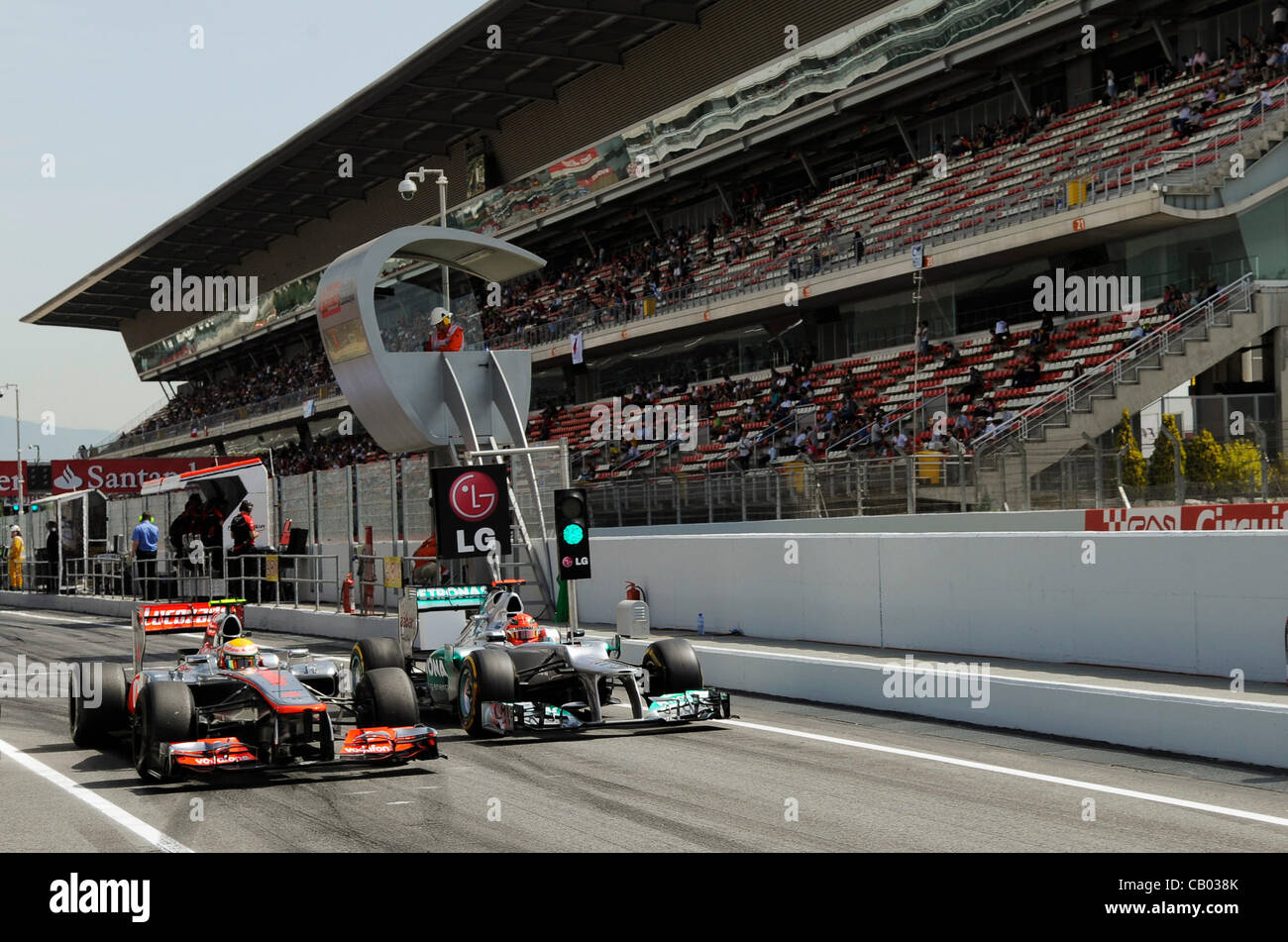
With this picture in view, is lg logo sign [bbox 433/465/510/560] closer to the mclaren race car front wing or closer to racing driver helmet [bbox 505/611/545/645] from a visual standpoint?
racing driver helmet [bbox 505/611/545/645]

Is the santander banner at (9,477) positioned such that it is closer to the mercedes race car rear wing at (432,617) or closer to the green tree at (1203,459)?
the mercedes race car rear wing at (432,617)

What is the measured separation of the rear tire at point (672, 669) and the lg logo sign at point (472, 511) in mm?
4489

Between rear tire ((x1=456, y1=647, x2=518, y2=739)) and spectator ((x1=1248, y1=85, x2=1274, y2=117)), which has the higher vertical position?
spectator ((x1=1248, y1=85, x2=1274, y2=117))

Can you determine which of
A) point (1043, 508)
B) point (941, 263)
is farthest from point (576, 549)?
point (941, 263)

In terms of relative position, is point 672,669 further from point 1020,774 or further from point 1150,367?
point 1150,367

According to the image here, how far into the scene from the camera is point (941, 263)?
30.8m

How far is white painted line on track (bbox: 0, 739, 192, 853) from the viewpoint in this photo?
24.4 feet

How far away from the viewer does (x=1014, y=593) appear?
41.5 feet

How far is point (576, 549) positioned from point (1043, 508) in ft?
25.6

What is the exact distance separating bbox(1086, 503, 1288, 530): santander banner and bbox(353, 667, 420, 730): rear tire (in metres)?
10.2

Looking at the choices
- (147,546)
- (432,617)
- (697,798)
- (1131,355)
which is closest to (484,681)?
(432,617)

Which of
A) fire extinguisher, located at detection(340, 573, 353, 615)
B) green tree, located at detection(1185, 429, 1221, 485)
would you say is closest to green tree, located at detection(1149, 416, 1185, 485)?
green tree, located at detection(1185, 429, 1221, 485)

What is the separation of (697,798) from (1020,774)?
2237 mm

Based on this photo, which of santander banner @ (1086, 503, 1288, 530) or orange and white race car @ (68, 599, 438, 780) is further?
santander banner @ (1086, 503, 1288, 530)
